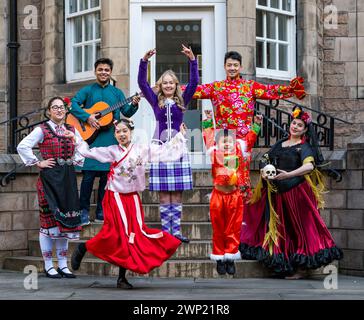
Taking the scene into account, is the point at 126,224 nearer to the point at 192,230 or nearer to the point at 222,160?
the point at 222,160

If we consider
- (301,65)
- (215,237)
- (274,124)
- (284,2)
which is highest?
(284,2)

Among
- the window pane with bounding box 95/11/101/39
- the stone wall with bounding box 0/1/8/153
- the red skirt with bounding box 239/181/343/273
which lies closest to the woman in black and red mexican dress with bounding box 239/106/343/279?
the red skirt with bounding box 239/181/343/273

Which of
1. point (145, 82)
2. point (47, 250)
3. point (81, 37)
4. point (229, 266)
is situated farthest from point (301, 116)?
point (81, 37)

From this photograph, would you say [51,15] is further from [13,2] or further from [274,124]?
[274,124]

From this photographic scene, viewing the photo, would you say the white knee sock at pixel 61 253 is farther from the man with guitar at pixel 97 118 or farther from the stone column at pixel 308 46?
the stone column at pixel 308 46

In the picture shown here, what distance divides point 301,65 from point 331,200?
363cm

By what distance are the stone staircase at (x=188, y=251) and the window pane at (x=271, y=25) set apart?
322cm

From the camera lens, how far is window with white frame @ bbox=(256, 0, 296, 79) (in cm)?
1522

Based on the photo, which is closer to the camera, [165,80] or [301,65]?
[165,80]

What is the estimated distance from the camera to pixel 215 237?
1005 cm

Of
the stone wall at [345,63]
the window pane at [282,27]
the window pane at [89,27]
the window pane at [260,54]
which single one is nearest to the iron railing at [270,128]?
the window pane at [260,54]

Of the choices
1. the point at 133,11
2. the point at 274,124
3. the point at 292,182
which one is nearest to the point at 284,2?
the point at 133,11

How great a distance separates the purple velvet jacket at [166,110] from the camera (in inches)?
418

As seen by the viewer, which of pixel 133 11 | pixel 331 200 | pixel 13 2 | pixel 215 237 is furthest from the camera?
pixel 13 2
